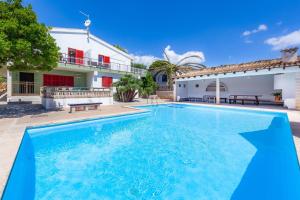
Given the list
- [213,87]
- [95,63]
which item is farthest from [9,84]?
[213,87]

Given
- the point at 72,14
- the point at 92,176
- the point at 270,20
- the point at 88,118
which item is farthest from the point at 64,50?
the point at 270,20

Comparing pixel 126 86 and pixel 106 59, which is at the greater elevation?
pixel 106 59

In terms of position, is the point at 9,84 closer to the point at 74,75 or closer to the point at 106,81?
the point at 74,75

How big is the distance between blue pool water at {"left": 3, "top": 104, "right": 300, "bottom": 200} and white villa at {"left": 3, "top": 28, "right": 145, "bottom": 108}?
6.89 m

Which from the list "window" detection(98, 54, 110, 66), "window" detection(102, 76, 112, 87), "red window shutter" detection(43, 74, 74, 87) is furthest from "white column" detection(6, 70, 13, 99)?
"window" detection(98, 54, 110, 66)

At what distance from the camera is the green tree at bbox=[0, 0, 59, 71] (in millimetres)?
7780

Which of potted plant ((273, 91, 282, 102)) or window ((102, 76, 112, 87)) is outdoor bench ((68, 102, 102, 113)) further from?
potted plant ((273, 91, 282, 102))

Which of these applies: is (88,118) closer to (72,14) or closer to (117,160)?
(117,160)

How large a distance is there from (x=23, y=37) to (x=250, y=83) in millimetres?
22158

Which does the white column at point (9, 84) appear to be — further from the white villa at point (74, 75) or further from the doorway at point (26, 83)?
the doorway at point (26, 83)

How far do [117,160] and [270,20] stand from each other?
66.9ft

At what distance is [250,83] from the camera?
760 inches

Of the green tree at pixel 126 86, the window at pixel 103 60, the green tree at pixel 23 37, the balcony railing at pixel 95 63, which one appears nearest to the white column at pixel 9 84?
the balcony railing at pixel 95 63

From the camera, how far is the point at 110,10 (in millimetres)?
21484
